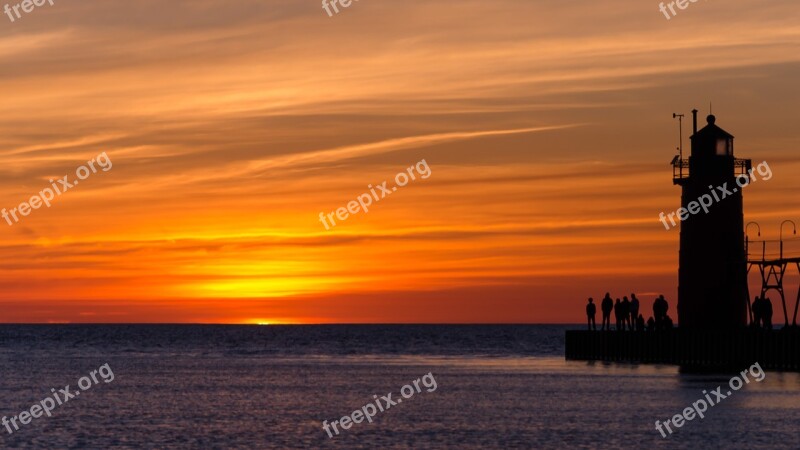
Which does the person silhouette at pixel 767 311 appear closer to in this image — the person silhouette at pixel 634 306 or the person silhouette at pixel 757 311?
the person silhouette at pixel 757 311

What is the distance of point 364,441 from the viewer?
3619cm

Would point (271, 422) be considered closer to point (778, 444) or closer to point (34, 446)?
point (34, 446)

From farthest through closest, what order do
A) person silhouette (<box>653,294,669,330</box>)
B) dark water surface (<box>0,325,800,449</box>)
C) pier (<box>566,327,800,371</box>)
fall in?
person silhouette (<box>653,294,669,330</box>)
pier (<box>566,327,800,371</box>)
dark water surface (<box>0,325,800,449</box>)

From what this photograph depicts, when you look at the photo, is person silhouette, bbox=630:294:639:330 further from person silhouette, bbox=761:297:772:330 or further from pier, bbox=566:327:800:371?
person silhouette, bbox=761:297:772:330

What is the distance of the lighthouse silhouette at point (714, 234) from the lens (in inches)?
2472

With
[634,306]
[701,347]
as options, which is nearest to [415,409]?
[701,347]

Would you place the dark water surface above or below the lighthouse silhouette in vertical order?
below

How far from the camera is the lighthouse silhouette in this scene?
6278 centimetres

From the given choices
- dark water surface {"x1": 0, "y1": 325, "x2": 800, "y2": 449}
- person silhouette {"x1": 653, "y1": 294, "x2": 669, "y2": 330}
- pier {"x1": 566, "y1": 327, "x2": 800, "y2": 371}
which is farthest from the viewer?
person silhouette {"x1": 653, "y1": 294, "x2": 669, "y2": 330}

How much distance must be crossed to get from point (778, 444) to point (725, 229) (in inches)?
1172

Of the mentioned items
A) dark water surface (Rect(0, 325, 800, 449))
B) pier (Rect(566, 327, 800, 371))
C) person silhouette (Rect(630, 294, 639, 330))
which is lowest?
dark water surface (Rect(0, 325, 800, 449))

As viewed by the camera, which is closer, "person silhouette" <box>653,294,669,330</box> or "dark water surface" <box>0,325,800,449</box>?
"dark water surface" <box>0,325,800,449</box>

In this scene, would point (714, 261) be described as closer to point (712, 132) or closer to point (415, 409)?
point (712, 132)

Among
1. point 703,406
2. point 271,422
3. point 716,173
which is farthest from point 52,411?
point 716,173
